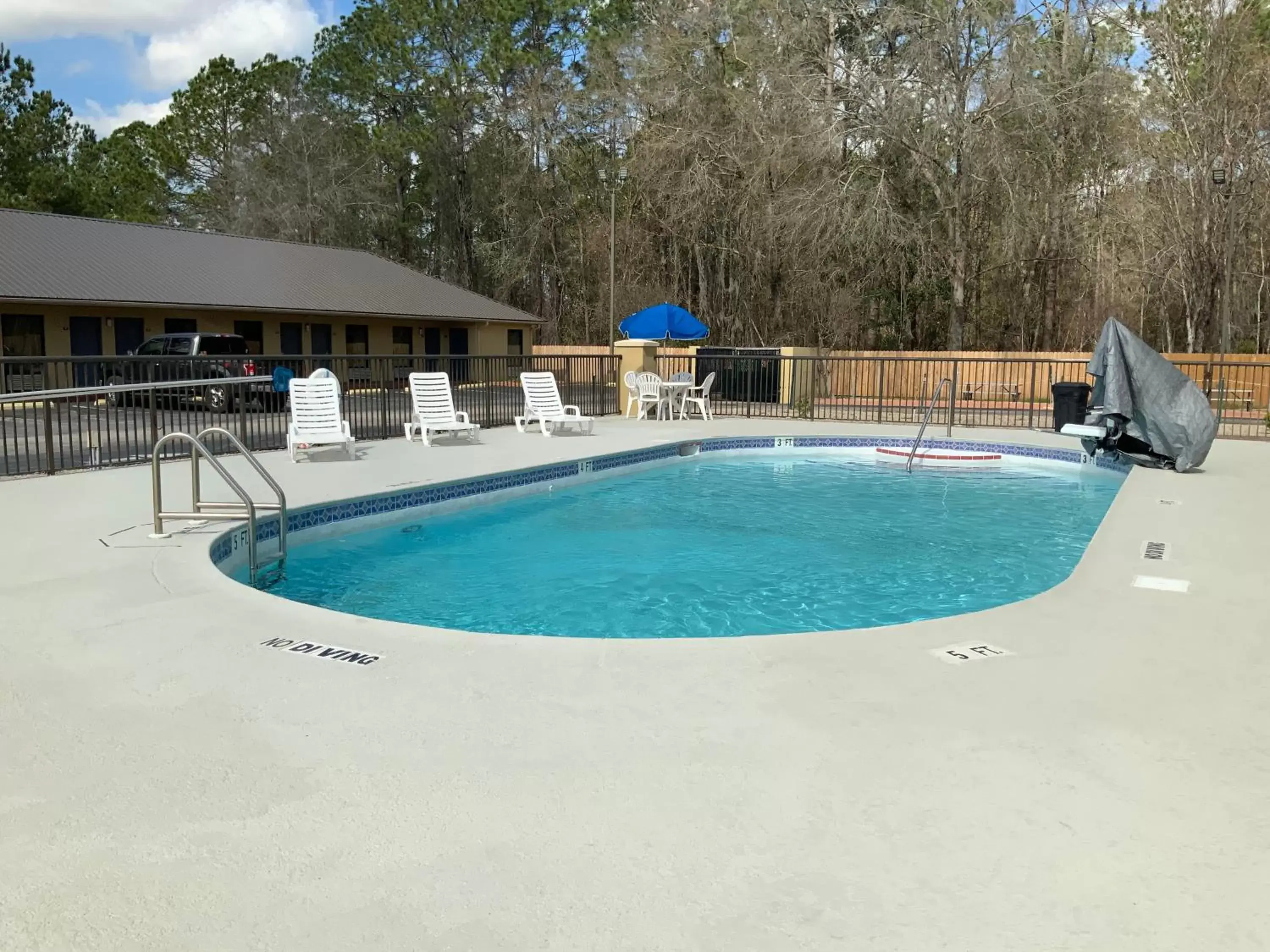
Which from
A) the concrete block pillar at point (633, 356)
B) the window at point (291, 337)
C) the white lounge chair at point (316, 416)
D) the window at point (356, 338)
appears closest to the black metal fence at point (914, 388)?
the concrete block pillar at point (633, 356)

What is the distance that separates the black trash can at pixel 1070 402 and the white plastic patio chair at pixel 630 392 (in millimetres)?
6710

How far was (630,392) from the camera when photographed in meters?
17.0

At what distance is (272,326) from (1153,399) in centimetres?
2190

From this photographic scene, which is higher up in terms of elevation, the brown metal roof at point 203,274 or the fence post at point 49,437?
the brown metal roof at point 203,274

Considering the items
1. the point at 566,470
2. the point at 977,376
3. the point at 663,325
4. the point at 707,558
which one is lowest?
the point at 707,558

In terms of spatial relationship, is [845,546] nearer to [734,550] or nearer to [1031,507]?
[734,550]

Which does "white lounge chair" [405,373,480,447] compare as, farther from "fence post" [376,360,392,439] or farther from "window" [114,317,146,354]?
"window" [114,317,146,354]

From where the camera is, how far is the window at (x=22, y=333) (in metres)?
21.1

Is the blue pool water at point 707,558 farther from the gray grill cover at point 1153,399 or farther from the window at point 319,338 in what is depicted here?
the window at point 319,338

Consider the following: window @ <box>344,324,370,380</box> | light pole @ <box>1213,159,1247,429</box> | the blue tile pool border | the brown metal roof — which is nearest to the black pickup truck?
the brown metal roof

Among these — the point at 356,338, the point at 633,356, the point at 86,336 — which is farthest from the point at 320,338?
the point at 633,356

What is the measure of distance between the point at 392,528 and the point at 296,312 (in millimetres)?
18551

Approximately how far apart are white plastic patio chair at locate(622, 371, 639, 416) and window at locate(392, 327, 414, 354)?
43.8ft

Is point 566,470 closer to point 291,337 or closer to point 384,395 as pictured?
point 384,395
